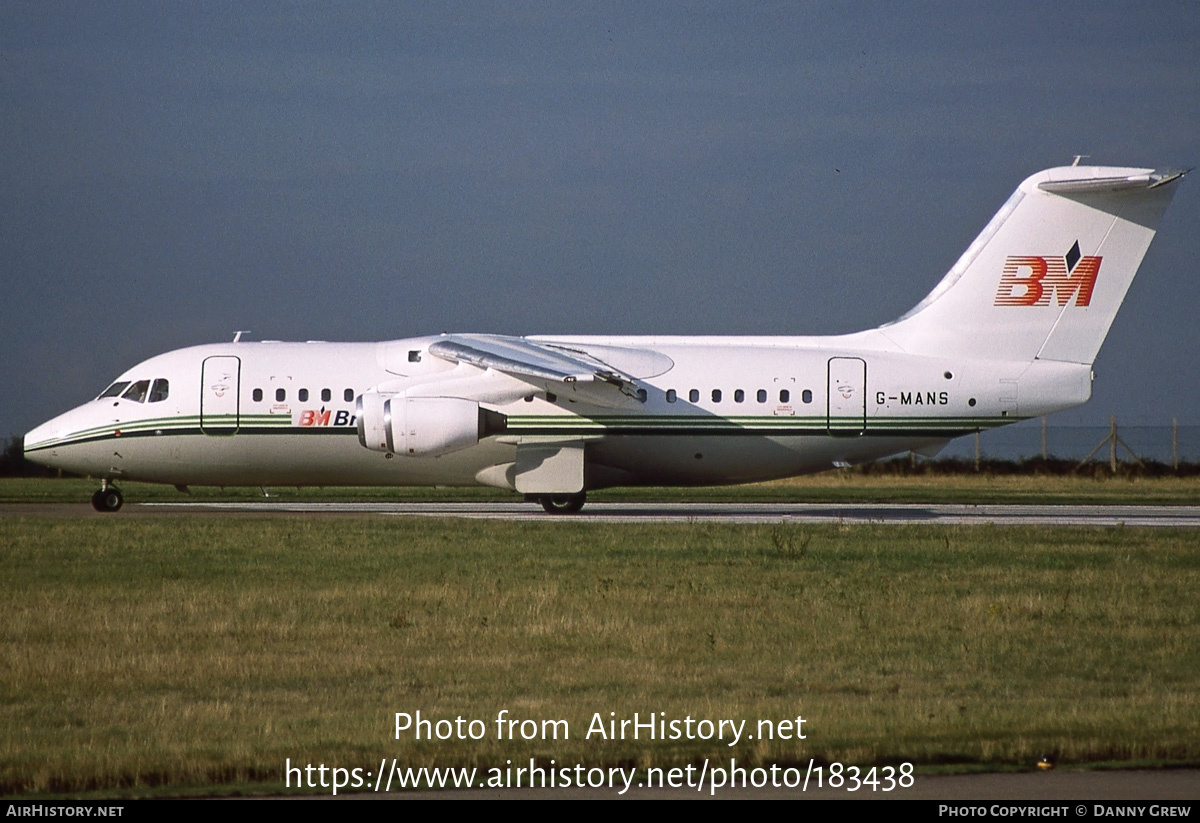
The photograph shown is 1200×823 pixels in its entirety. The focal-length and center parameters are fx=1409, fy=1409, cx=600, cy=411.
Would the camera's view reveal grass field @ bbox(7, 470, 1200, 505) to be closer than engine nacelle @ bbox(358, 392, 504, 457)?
No

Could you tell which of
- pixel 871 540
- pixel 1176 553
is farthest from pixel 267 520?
pixel 1176 553

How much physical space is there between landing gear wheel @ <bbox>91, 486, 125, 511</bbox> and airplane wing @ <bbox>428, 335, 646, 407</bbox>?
7723 mm

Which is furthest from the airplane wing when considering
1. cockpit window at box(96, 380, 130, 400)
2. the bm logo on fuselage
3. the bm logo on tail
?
the bm logo on tail

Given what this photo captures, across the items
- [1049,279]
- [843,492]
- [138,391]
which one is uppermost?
[1049,279]

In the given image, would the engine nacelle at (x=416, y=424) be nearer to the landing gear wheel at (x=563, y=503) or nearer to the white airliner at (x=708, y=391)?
the white airliner at (x=708, y=391)

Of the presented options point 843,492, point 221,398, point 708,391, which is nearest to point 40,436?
point 221,398

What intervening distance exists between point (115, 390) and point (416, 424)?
24.4 feet

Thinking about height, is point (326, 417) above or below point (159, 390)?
below

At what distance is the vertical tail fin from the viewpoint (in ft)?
93.2

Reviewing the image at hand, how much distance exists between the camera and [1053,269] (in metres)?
28.6

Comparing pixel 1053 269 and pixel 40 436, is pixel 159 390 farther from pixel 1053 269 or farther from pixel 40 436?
pixel 1053 269

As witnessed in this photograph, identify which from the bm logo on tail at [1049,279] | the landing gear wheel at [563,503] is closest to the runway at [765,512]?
the landing gear wheel at [563,503]

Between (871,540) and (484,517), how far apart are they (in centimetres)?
903

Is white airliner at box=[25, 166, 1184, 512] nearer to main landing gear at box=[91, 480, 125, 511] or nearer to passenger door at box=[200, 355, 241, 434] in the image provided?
passenger door at box=[200, 355, 241, 434]
